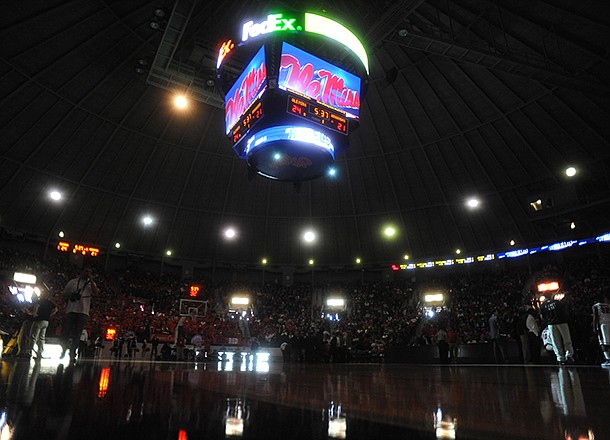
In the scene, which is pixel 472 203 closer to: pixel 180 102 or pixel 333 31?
pixel 333 31

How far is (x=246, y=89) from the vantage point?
14.7 m

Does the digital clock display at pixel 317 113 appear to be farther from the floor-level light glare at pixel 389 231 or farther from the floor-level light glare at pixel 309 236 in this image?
the floor-level light glare at pixel 309 236

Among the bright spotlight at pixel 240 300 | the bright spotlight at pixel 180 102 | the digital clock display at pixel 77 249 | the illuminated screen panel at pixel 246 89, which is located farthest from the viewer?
the bright spotlight at pixel 240 300

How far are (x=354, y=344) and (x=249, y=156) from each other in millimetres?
13920

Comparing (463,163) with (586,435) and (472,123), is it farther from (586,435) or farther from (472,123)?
(586,435)

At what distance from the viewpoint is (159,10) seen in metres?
17.4

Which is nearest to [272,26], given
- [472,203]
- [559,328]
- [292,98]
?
[292,98]

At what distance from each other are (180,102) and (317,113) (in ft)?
46.7

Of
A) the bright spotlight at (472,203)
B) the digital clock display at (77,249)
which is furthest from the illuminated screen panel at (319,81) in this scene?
the digital clock display at (77,249)

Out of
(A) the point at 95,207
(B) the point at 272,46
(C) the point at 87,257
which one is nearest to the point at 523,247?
(B) the point at 272,46

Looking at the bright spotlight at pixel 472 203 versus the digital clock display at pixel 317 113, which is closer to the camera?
the digital clock display at pixel 317 113

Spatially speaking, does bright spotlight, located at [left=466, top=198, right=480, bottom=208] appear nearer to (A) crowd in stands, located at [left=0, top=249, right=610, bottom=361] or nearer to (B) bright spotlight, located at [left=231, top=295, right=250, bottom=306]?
(A) crowd in stands, located at [left=0, top=249, right=610, bottom=361]

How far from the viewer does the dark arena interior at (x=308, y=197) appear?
1075 centimetres

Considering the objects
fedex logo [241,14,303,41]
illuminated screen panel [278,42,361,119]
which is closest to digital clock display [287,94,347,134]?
illuminated screen panel [278,42,361,119]
